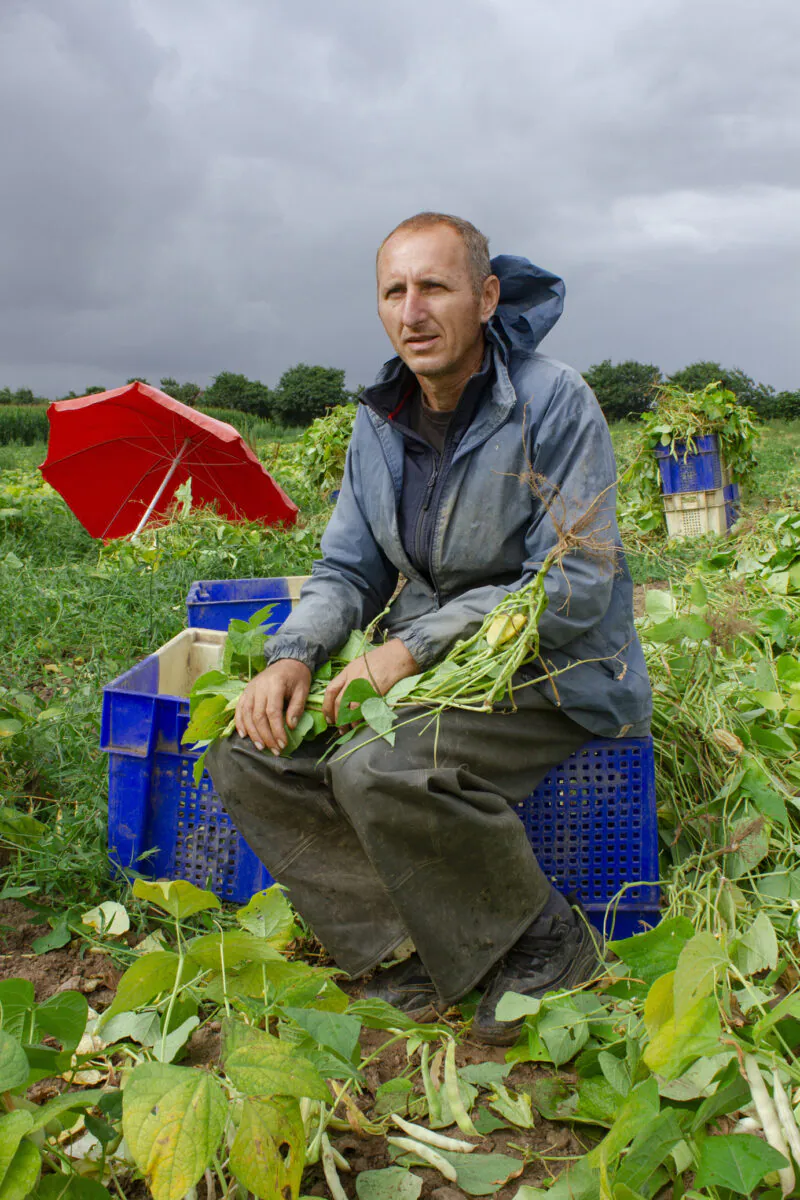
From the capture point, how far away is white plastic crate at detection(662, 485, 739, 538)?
6695 millimetres

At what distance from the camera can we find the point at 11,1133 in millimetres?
1045

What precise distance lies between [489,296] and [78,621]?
8.30ft

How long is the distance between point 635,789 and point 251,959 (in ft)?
3.16

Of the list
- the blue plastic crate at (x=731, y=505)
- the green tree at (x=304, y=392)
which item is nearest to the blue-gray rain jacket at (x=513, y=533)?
the blue plastic crate at (x=731, y=505)

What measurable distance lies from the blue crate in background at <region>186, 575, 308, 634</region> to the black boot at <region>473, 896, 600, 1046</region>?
4.96ft

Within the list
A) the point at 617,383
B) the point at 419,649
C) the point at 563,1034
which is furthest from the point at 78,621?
the point at 617,383

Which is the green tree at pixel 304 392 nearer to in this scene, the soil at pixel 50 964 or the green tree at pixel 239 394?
the green tree at pixel 239 394

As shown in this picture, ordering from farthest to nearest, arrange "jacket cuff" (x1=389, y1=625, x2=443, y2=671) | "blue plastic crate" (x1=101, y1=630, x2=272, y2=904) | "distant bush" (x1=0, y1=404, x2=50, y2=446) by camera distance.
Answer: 1. "distant bush" (x1=0, y1=404, x2=50, y2=446)
2. "blue plastic crate" (x1=101, y1=630, x2=272, y2=904)
3. "jacket cuff" (x1=389, y1=625, x2=443, y2=671)

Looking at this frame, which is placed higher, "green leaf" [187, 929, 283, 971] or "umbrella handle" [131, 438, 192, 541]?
"umbrella handle" [131, 438, 192, 541]

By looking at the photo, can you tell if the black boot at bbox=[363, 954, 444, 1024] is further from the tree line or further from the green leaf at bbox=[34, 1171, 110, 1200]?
the tree line

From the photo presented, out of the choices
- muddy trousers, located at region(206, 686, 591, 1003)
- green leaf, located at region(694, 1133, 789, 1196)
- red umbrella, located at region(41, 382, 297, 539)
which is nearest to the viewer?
green leaf, located at region(694, 1133, 789, 1196)

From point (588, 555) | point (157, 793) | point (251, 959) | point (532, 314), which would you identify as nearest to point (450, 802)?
point (251, 959)

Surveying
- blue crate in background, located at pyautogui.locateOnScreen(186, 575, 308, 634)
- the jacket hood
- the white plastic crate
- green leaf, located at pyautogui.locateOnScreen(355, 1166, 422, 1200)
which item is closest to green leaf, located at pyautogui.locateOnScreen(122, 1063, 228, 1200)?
green leaf, located at pyautogui.locateOnScreen(355, 1166, 422, 1200)

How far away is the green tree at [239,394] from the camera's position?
32.9 metres
